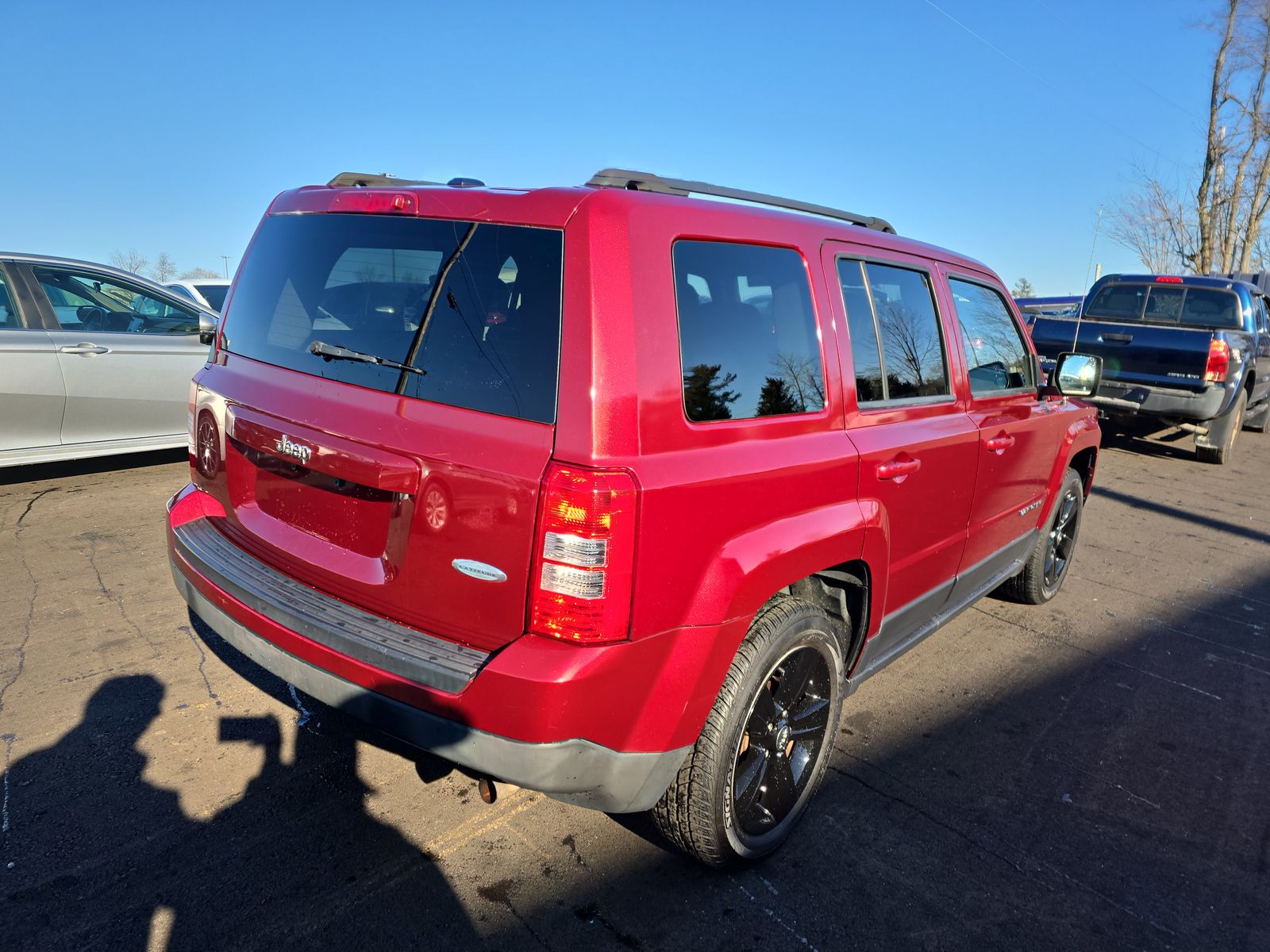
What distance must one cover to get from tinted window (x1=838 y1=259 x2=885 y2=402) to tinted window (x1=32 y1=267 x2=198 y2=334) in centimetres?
557

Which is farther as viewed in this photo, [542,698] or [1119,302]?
A: [1119,302]

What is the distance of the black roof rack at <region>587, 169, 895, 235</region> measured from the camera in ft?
7.70

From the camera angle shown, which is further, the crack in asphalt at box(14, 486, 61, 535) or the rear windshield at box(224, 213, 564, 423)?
the crack in asphalt at box(14, 486, 61, 535)

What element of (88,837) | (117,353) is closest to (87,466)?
(117,353)

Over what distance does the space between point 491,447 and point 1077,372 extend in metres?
3.63

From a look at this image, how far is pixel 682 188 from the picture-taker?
2480mm

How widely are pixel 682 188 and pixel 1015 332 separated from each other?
98.8 inches

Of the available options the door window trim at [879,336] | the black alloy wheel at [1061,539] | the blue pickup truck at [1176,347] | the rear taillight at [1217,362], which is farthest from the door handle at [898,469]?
the rear taillight at [1217,362]

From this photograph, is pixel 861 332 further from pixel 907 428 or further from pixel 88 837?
pixel 88 837

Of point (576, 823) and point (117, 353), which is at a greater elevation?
point (117, 353)

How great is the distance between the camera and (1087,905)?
257cm

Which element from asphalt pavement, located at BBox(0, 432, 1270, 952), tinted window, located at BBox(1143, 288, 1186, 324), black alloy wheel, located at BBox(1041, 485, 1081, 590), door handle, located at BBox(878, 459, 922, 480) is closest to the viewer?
asphalt pavement, located at BBox(0, 432, 1270, 952)

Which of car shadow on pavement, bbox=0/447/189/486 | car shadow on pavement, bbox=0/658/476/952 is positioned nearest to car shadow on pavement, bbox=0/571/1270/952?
car shadow on pavement, bbox=0/658/476/952

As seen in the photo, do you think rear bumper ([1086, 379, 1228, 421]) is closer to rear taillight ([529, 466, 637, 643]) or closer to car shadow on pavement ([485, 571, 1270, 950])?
car shadow on pavement ([485, 571, 1270, 950])
